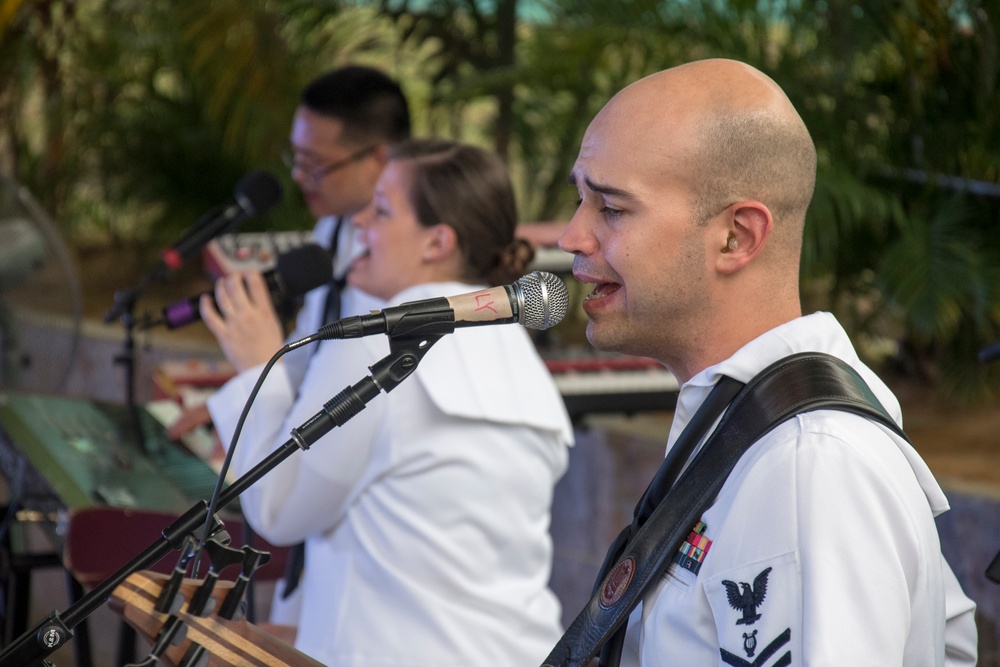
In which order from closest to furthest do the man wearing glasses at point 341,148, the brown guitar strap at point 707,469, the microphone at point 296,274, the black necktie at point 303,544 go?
the brown guitar strap at point 707,469 → the microphone at point 296,274 → the black necktie at point 303,544 → the man wearing glasses at point 341,148

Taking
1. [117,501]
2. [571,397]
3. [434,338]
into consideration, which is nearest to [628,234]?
[434,338]

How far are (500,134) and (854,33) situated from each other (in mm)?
1906

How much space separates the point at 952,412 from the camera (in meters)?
4.50

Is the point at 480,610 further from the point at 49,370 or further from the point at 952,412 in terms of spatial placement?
the point at 952,412

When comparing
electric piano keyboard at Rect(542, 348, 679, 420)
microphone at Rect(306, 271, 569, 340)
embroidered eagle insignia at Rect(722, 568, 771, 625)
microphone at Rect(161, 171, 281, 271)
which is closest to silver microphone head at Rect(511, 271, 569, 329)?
microphone at Rect(306, 271, 569, 340)

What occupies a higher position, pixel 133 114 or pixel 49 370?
pixel 49 370

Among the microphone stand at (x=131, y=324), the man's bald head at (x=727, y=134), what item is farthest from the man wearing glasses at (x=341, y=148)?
the man's bald head at (x=727, y=134)

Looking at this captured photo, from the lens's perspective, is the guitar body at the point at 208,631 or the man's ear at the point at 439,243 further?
the man's ear at the point at 439,243

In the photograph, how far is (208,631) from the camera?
1.72 metres

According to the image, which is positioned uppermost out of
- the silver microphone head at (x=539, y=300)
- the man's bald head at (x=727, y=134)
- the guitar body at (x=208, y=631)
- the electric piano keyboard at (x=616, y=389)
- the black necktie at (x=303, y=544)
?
the man's bald head at (x=727, y=134)

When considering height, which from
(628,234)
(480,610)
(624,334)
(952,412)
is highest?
(628,234)

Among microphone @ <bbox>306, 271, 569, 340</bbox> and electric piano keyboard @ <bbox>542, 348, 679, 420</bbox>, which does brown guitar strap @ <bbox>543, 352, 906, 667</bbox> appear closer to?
microphone @ <bbox>306, 271, 569, 340</bbox>

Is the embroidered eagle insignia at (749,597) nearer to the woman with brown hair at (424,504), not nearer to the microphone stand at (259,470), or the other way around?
the microphone stand at (259,470)

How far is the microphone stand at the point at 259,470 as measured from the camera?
1.61m
